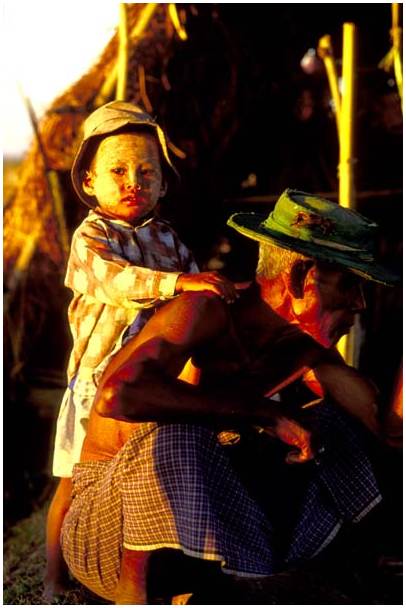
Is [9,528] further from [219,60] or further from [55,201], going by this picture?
[219,60]

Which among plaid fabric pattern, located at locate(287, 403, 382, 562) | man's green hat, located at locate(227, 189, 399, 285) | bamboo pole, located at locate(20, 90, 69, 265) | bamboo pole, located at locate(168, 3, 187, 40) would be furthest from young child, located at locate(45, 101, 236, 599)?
bamboo pole, located at locate(168, 3, 187, 40)

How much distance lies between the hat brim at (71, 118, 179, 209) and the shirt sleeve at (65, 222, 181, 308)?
0.56 ft

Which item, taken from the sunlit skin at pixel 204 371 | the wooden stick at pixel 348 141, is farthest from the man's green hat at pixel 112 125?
the wooden stick at pixel 348 141

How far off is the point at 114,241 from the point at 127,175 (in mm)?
243

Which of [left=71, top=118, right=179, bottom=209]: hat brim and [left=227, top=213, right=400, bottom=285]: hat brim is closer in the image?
[left=227, top=213, right=400, bottom=285]: hat brim

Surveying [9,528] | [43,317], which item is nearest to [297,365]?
[9,528]

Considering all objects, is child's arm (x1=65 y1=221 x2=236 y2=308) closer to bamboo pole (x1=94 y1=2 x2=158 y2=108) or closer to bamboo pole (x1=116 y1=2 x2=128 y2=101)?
bamboo pole (x1=116 y1=2 x2=128 y2=101)

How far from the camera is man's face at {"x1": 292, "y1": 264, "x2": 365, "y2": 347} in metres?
2.97

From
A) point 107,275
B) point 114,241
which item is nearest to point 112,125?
point 114,241

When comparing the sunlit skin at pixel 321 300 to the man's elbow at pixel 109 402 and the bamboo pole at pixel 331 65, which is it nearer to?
the man's elbow at pixel 109 402

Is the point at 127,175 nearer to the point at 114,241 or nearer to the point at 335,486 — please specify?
the point at 114,241

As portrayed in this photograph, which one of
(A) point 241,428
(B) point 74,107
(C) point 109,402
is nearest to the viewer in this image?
(C) point 109,402

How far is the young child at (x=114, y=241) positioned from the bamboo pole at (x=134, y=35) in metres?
1.99

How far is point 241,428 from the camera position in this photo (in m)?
3.13
